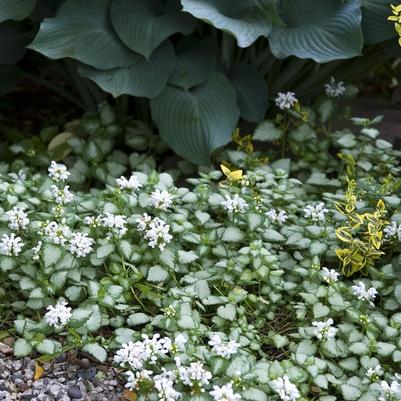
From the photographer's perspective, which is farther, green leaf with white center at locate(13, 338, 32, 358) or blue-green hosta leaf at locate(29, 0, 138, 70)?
blue-green hosta leaf at locate(29, 0, 138, 70)

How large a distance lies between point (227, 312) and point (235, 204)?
16.7 inches

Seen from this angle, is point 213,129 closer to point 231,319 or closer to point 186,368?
point 231,319

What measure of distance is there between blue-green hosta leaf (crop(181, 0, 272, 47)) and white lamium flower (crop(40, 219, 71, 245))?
2.99 feet

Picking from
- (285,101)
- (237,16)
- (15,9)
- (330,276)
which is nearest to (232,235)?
(330,276)

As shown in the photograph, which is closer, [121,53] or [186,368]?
[186,368]

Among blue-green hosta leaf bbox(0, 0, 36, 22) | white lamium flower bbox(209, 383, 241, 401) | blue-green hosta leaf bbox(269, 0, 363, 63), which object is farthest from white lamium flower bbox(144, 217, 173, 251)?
blue-green hosta leaf bbox(0, 0, 36, 22)

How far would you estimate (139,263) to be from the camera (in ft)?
8.82

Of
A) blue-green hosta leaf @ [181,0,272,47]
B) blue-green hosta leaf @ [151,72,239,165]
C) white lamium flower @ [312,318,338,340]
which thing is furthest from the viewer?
blue-green hosta leaf @ [151,72,239,165]

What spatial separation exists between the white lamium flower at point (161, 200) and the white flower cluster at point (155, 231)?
7 centimetres

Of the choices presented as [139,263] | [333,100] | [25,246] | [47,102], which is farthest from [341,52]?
[47,102]

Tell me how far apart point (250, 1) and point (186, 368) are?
1.55m

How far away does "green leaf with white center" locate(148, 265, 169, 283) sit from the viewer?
2.57 meters

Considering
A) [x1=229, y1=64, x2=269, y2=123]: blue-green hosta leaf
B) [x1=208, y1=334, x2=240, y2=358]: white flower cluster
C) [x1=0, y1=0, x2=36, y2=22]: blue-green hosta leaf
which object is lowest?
[x1=229, y1=64, x2=269, y2=123]: blue-green hosta leaf

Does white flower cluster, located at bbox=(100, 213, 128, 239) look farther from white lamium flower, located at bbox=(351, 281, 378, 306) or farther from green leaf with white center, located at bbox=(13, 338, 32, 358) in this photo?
white lamium flower, located at bbox=(351, 281, 378, 306)
